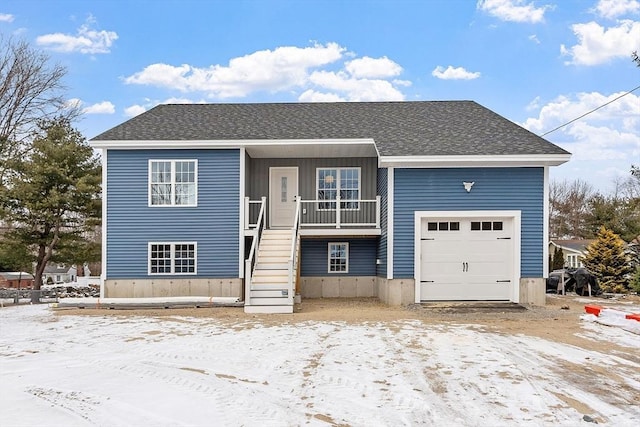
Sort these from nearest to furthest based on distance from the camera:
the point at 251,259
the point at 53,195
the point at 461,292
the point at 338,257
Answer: the point at 251,259
the point at 461,292
the point at 338,257
the point at 53,195

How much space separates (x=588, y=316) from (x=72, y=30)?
92.3 ft

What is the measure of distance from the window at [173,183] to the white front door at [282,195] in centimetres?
280

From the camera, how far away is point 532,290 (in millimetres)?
14164

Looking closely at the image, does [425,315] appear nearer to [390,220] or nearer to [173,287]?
[390,220]

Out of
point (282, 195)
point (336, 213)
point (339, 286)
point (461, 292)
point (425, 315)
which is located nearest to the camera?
point (425, 315)

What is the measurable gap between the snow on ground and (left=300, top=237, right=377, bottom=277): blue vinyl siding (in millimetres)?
6476

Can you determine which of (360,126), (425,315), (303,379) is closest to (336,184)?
(360,126)

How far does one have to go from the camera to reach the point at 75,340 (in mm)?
9305

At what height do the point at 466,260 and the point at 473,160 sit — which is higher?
the point at 473,160

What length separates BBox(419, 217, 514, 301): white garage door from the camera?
46.7 ft

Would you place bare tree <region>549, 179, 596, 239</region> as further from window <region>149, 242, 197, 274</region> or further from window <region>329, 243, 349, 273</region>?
window <region>149, 242, 197, 274</region>

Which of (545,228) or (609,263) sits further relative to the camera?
(609,263)

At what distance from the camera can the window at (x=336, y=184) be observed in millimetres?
17094

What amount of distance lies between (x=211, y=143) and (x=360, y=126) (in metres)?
4.78
